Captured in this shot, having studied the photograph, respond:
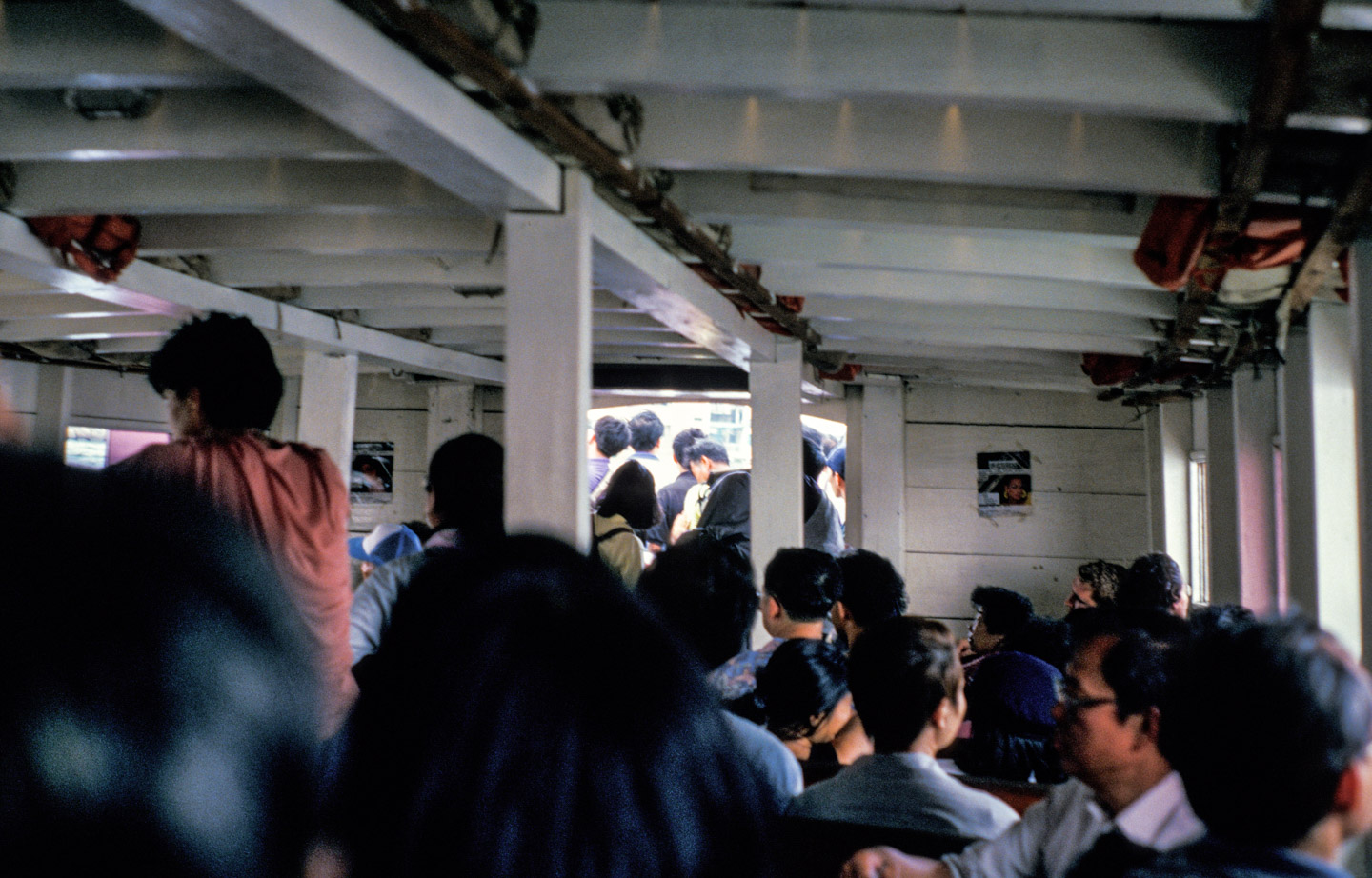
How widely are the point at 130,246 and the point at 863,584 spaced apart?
3339 millimetres

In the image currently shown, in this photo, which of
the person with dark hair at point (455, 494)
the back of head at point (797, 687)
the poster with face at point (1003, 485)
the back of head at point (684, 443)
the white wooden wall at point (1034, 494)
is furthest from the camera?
the poster with face at point (1003, 485)

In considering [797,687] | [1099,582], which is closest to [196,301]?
[797,687]

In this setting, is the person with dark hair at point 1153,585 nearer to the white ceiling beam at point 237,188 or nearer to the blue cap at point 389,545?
the white ceiling beam at point 237,188

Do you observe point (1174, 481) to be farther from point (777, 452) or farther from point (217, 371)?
point (217, 371)

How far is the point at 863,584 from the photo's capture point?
425 centimetres

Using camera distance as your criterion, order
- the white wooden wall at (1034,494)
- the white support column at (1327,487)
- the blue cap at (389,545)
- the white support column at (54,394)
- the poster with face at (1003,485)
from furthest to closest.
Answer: the poster with face at (1003,485) → the white wooden wall at (1034,494) → the white support column at (54,394) → the blue cap at (389,545) → the white support column at (1327,487)

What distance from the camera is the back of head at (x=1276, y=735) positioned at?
1406 millimetres

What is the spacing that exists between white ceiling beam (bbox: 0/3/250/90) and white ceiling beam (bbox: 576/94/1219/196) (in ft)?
3.62

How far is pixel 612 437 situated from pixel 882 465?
8.71 feet

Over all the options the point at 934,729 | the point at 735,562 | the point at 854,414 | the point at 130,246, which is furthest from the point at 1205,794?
the point at 854,414

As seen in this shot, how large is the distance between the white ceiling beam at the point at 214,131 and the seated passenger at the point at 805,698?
6.56ft

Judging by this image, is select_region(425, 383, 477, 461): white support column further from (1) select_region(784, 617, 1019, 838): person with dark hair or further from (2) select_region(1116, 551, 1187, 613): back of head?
(1) select_region(784, 617, 1019, 838): person with dark hair

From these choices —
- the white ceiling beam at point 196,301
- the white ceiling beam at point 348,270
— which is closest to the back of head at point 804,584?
the white ceiling beam at point 196,301

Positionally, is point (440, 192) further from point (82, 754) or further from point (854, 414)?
point (854, 414)
